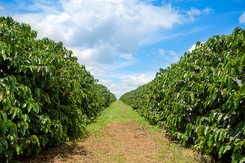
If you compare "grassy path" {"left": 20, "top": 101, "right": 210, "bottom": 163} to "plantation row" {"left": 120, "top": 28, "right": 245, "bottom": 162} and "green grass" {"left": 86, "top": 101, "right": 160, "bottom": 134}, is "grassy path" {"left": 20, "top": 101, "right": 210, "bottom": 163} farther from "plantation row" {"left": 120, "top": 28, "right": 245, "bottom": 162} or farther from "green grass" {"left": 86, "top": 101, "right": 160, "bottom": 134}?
"green grass" {"left": 86, "top": 101, "right": 160, "bottom": 134}

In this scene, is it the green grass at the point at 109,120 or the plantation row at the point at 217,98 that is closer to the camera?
the plantation row at the point at 217,98

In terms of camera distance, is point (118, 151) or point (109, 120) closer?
point (118, 151)

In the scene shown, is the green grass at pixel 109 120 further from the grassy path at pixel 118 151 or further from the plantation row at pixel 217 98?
the plantation row at pixel 217 98

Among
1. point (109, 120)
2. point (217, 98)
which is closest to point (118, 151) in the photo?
point (217, 98)

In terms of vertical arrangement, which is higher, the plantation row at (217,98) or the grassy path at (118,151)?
the plantation row at (217,98)

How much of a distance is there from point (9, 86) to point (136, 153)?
12.6 ft

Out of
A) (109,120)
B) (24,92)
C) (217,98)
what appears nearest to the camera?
(24,92)

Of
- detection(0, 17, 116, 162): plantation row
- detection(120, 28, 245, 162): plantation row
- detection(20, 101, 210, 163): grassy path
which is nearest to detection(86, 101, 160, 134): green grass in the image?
detection(20, 101, 210, 163): grassy path

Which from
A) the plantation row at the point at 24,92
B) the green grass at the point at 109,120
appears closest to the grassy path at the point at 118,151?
the plantation row at the point at 24,92

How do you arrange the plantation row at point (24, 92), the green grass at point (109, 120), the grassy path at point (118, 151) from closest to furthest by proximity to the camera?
the plantation row at point (24, 92)
the grassy path at point (118, 151)
the green grass at point (109, 120)

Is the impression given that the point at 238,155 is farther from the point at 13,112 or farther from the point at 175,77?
the point at 13,112

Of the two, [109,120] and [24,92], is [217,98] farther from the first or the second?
[109,120]

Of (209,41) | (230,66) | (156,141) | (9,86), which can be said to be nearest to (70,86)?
(9,86)

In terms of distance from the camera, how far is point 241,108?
2838mm
